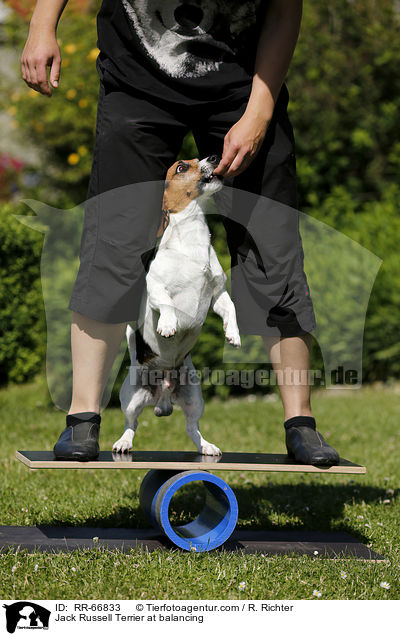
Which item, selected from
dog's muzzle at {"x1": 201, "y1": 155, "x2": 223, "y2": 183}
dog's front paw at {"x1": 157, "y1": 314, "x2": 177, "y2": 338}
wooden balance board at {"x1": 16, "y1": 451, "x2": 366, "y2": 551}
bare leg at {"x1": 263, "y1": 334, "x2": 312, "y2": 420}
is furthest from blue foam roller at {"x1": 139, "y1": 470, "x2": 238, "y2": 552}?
dog's muzzle at {"x1": 201, "y1": 155, "x2": 223, "y2": 183}

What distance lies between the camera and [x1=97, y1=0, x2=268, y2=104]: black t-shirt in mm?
2818

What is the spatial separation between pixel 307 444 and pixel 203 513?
580 millimetres

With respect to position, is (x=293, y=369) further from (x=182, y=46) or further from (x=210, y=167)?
(x=182, y=46)

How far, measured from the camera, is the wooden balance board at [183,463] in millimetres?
2689

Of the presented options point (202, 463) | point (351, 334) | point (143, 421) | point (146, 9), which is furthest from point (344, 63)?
point (202, 463)

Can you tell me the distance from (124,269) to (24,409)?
3583 mm

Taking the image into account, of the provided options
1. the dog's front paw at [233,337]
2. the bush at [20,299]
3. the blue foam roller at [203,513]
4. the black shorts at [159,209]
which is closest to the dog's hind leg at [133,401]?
the blue foam roller at [203,513]

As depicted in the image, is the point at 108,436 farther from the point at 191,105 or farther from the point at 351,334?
the point at 191,105

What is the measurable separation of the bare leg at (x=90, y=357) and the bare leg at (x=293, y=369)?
0.64 meters

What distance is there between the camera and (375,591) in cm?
248

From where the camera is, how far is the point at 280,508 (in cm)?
369

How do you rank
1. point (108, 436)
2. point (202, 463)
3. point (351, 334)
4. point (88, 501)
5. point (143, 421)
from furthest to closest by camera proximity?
point (351, 334) < point (143, 421) < point (108, 436) < point (88, 501) < point (202, 463)

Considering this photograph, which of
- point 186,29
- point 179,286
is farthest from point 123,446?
point 186,29

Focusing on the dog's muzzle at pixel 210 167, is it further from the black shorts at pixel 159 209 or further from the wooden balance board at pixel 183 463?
the wooden balance board at pixel 183 463
